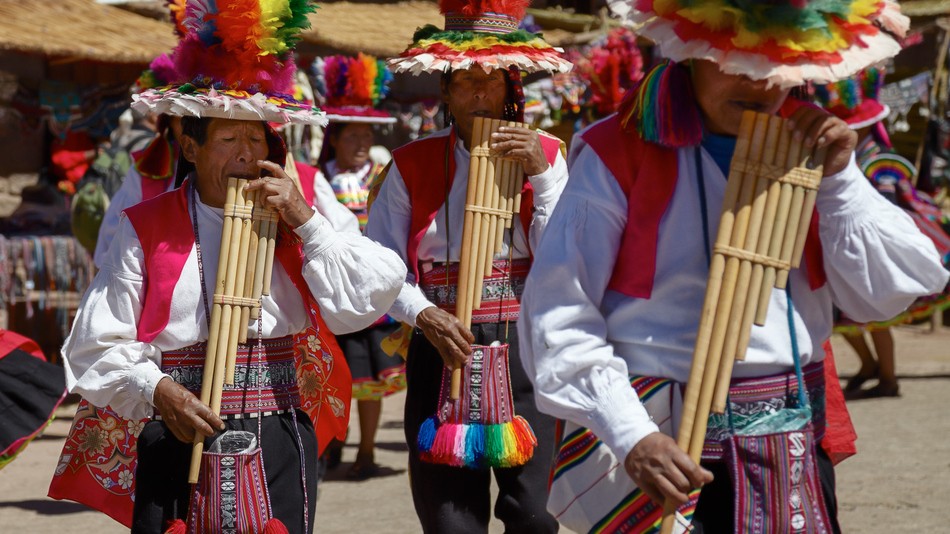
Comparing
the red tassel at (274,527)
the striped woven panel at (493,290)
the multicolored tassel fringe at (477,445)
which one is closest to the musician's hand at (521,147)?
the striped woven panel at (493,290)

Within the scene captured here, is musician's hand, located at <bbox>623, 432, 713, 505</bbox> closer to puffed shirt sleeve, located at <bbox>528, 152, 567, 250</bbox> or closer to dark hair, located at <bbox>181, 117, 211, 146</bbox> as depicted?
dark hair, located at <bbox>181, 117, 211, 146</bbox>

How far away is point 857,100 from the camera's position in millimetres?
8984

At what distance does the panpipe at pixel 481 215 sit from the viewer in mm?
4520

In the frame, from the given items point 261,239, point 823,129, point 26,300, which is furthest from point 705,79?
point 26,300

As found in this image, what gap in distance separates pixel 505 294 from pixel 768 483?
193cm

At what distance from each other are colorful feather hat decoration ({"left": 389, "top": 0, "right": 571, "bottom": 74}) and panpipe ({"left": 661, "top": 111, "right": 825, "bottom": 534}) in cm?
199

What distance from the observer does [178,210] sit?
3.73 metres

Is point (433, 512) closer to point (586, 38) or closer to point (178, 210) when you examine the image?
point (178, 210)

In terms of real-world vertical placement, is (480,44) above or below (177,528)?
above

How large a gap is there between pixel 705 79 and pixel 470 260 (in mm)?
1787

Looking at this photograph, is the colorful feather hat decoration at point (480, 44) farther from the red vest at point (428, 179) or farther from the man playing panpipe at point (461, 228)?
the red vest at point (428, 179)

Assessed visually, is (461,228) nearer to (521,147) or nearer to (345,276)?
(521,147)

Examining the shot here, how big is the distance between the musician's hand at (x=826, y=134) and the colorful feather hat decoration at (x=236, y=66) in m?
1.49

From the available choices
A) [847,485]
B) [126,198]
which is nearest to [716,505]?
[126,198]
